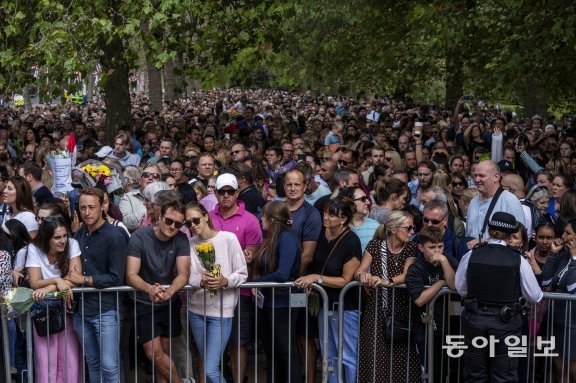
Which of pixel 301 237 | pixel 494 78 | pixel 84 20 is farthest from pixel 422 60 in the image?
pixel 301 237

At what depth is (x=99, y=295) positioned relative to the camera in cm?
743

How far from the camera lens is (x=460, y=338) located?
25.0 ft

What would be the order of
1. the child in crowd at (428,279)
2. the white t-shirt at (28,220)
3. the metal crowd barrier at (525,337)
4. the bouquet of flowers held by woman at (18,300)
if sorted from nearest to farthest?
the bouquet of flowers held by woman at (18,300)
the child in crowd at (428,279)
the metal crowd barrier at (525,337)
the white t-shirt at (28,220)

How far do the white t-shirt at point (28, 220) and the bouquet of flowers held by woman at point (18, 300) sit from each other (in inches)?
65.1

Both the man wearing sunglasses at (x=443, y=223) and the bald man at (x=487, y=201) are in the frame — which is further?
the bald man at (x=487, y=201)

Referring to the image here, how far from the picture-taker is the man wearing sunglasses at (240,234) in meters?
7.94

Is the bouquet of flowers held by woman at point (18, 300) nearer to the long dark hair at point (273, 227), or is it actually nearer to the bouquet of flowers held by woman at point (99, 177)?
the long dark hair at point (273, 227)

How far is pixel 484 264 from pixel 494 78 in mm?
8888

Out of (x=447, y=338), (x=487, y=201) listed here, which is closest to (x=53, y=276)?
(x=447, y=338)

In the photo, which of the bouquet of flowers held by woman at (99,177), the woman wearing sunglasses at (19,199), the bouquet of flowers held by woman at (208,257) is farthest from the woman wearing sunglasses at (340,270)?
the bouquet of flowers held by woman at (99,177)

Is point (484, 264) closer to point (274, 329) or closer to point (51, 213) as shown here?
point (274, 329)

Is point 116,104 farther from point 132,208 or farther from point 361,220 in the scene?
point 361,220

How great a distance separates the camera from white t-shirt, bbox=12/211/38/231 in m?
8.83

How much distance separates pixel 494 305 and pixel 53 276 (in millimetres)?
3347
